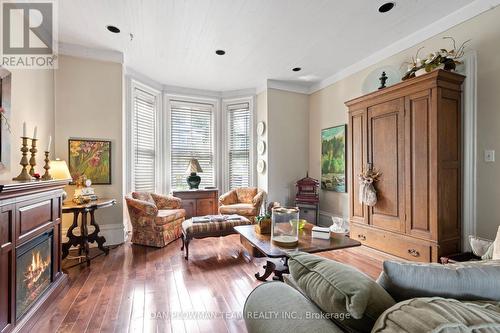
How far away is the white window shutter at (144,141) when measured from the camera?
4.49 m

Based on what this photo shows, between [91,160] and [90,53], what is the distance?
1.56 m

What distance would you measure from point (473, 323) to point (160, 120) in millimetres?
5215

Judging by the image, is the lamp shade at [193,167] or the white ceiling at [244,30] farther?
the lamp shade at [193,167]

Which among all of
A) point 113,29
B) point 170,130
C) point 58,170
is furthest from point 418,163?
point 170,130

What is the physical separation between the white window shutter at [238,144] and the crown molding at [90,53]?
2.43 m

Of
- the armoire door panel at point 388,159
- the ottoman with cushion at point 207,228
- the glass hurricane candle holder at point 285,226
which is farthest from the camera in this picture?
the ottoman with cushion at point 207,228

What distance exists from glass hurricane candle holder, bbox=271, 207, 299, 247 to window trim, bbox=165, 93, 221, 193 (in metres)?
3.36

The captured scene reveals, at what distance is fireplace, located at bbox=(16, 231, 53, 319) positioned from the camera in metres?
1.78

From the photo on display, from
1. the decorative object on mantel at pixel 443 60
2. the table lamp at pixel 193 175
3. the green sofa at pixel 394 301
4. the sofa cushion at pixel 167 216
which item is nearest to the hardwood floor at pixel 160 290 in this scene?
the sofa cushion at pixel 167 216

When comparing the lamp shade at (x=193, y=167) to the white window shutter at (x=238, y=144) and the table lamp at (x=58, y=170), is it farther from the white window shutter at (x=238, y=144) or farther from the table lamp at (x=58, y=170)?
the table lamp at (x=58, y=170)

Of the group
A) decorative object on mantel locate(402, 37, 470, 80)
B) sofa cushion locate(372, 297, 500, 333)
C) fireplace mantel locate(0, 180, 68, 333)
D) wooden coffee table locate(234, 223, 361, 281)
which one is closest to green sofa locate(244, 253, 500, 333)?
sofa cushion locate(372, 297, 500, 333)

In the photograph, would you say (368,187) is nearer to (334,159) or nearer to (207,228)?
(334,159)

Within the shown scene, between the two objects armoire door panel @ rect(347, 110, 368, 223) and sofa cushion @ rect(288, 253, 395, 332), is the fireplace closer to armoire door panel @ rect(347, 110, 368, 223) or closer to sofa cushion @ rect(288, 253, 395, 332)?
sofa cushion @ rect(288, 253, 395, 332)

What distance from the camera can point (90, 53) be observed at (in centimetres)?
357
